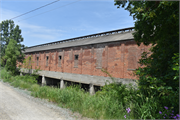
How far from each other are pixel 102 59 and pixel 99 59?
18.1 inches

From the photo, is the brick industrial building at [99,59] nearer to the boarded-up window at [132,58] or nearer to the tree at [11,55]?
the boarded-up window at [132,58]

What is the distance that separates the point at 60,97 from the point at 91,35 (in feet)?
46.7

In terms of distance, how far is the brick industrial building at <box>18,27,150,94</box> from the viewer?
38.5ft

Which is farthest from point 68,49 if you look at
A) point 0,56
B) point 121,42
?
point 0,56

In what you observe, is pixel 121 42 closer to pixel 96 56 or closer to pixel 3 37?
pixel 96 56

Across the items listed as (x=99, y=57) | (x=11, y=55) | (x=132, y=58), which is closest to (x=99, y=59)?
(x=99, y=57)

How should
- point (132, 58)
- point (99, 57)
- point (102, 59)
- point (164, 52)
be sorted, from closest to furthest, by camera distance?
point (164, 52) → point (132, 58) → point (102, 59) → point (99, 57)

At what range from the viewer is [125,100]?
511 cm

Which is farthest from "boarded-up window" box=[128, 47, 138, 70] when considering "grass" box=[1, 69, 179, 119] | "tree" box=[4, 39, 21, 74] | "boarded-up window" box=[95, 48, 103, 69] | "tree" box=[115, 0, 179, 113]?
"tree" box=[4, 39, 21, 74]

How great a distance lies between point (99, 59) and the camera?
1439 centimetres

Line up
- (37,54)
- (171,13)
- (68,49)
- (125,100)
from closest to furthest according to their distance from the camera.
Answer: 1. (171,13)
2. (125,100)
3. (68,49)
4. (37,54)

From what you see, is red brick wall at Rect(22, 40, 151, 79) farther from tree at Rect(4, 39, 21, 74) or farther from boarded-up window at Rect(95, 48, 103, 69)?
tree at Rect(4, 39, 21, 74)

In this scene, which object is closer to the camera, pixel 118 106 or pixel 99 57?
pixel 118 106

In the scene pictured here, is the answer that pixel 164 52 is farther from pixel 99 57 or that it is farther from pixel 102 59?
pixel 99 57
